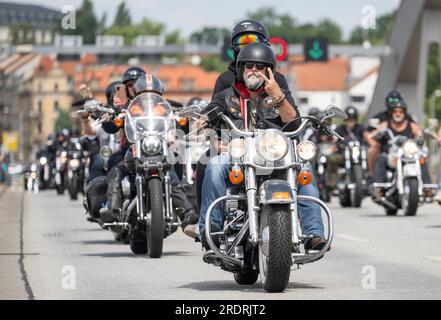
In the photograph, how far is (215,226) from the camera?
10.2 m

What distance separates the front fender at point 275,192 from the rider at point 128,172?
429cm

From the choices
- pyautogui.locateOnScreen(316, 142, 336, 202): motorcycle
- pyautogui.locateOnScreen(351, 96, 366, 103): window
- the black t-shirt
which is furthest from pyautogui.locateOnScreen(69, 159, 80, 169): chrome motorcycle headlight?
pyautogui.locateOnScreen(351, 96, 366, 103): window

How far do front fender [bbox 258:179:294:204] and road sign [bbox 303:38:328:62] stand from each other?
154 feet

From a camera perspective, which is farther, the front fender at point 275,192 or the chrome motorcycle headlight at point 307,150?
the chrome motorcycle headlight at point 307,150

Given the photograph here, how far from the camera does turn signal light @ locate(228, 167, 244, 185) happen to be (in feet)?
32.6

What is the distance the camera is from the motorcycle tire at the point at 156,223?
13.4 meters

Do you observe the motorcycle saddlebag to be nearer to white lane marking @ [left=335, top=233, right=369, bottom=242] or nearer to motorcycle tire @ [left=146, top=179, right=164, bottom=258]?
motorcycle tire @ [left=146, top=179, right=164, bottom=258]

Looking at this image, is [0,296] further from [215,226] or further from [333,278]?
[333,278]

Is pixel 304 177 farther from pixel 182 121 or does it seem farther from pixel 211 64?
pixel 211 64

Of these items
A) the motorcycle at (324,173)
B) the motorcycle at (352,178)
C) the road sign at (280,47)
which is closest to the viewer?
the motorcycle at (352,178)

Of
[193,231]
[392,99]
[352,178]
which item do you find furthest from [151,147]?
[352,178]

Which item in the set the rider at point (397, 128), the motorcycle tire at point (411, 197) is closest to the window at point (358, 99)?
A: the rider at point (397, 128)

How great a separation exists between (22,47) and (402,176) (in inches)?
1913

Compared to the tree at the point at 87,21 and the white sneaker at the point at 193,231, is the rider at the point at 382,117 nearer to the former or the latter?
the white sneaker at the point at 193,231
